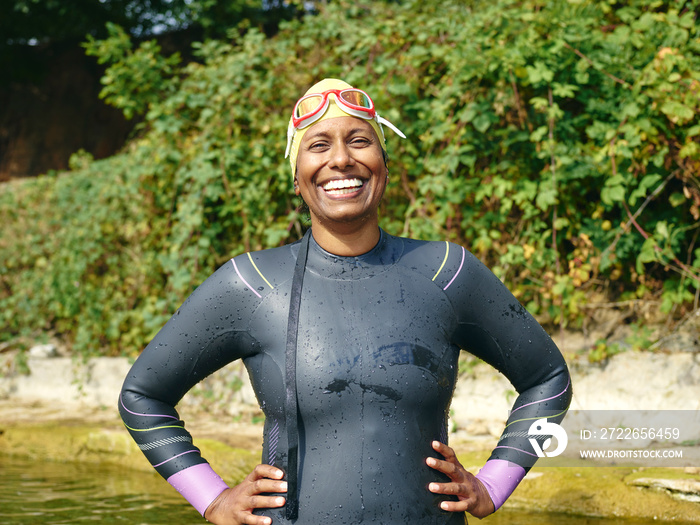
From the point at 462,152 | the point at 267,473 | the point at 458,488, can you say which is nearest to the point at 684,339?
the point at 462,152

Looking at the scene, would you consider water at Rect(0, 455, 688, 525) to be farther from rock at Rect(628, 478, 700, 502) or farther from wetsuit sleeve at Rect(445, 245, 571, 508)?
wetsuit sleeve at Rect(445, 245, 571, 508)

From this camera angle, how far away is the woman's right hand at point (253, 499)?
1553 mm

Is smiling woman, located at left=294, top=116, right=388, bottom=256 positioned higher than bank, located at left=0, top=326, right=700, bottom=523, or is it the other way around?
smiling woman, located at left=294, top=116, right=388, bottom=256

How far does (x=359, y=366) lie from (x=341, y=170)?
0.52 meters

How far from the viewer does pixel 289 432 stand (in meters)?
1.57

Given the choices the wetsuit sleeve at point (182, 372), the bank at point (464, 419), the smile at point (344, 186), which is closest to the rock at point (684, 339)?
the bank at point (464, 419)

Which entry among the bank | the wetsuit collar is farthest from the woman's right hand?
the bank

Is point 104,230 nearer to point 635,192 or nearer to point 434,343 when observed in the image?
point 635,192

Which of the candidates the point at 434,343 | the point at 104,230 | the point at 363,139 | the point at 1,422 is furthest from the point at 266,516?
the point at 104,230

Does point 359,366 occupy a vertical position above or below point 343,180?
below

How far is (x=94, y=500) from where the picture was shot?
421 centimetres

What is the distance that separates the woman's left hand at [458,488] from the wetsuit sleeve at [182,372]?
538 millimetres

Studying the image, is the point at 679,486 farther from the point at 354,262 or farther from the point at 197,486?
the point at 197,486

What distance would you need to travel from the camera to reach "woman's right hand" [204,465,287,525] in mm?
1553
